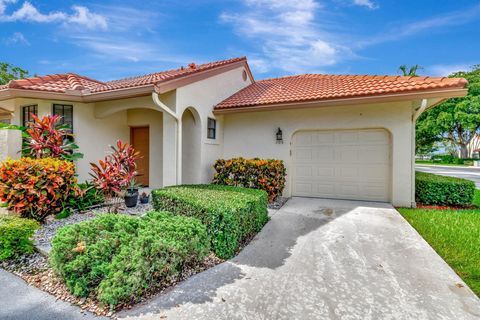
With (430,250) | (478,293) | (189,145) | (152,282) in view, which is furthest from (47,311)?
(189,145)

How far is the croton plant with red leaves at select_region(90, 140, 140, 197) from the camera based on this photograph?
5.37 m

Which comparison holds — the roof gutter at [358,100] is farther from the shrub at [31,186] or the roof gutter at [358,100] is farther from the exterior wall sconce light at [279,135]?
the shrub at [31,186]

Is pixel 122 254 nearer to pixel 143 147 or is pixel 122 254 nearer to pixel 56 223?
pixel 56 223

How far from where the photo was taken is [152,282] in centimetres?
274

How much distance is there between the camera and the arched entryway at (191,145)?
26.0 feet

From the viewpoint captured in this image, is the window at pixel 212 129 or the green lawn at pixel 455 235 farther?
the window at pixel 212 129

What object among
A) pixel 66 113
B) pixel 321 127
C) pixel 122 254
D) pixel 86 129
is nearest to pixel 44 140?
pixel 86 129

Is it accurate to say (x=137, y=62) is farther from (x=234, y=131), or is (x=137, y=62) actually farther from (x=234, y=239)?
(x=234, y=239)

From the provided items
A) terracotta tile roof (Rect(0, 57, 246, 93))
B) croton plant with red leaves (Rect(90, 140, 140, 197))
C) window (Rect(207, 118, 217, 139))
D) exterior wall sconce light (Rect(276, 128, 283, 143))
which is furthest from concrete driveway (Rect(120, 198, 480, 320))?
terracotta tile roof (Rect(0, 57, 246, 93))

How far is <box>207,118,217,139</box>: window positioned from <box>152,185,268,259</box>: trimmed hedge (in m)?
3.78

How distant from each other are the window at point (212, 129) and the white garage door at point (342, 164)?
2.92 meters

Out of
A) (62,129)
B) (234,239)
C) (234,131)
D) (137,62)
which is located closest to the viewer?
(234,239)

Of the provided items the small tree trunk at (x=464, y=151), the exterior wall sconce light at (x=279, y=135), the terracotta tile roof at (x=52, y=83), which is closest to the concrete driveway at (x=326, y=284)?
the exterior wall sconce light at (x=279, y=135)

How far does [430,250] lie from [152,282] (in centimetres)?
446
